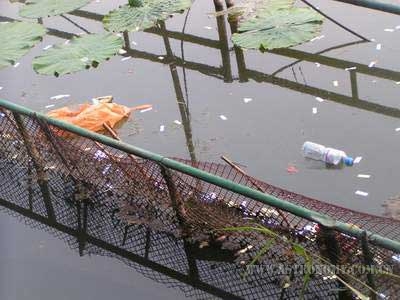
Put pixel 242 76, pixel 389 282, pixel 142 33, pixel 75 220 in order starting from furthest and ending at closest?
1. pixel 142 33
2. pixel 242 76
3. pixel 75 220
4. pixel 389 282

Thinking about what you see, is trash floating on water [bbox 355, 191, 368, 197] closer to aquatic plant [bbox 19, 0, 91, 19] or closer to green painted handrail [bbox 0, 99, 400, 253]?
green painted handrail [bbox 0, 99, 400, 253]

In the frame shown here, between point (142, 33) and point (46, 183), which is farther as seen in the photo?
point (142, 33)

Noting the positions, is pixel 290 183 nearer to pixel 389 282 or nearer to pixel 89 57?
pixel 389 282

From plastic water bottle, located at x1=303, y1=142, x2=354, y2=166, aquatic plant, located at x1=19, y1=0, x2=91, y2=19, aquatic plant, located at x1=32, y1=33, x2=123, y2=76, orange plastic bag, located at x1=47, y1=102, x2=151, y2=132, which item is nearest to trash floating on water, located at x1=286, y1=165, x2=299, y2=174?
plastic water bottle, located at x1=303, y1=142, x2=354, y2=166

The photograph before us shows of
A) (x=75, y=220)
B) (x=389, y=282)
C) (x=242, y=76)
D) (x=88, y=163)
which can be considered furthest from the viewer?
(x=242, y=76)

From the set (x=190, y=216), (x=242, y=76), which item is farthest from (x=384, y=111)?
(x=190, y=216)

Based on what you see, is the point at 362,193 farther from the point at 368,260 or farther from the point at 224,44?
the point at 224,44

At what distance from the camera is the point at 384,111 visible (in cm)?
518

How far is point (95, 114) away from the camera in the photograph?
5.42 meters

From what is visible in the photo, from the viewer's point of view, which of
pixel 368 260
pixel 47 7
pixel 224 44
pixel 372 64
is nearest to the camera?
pixel 368 260

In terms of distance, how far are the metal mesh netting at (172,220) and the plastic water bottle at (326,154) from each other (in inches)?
24.5

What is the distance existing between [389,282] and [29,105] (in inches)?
148

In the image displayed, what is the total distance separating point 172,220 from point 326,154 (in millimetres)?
1239

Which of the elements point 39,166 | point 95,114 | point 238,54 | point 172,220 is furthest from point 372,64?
point 39,166
